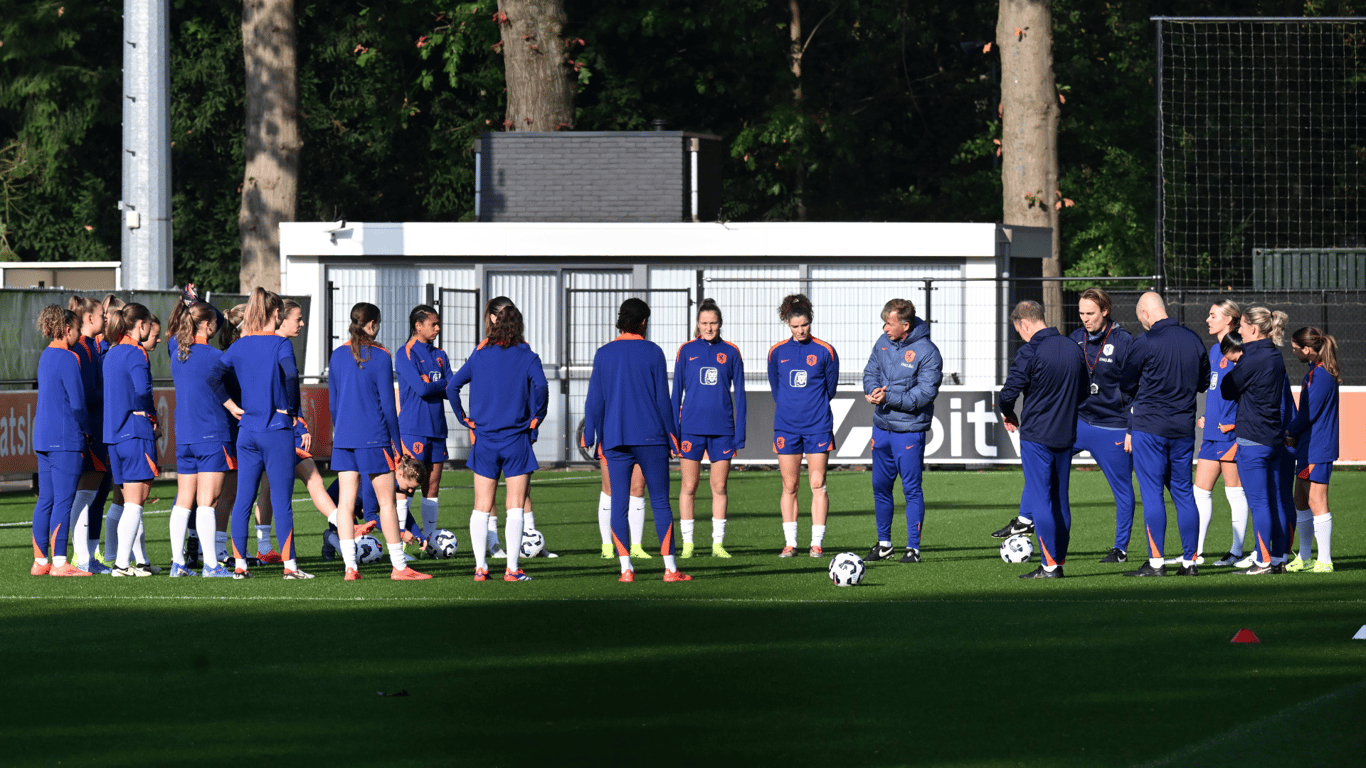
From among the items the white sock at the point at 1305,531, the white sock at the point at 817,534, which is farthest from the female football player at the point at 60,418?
the white sock at the point at 1305,531

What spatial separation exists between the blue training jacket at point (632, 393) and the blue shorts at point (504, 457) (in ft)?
1.32

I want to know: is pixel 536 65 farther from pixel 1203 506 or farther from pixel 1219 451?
pixel 1219 451

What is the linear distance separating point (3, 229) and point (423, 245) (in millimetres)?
17685

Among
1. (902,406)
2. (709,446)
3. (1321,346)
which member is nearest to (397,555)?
(709,446)

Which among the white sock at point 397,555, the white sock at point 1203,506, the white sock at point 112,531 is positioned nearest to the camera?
the white sock at point 397,555

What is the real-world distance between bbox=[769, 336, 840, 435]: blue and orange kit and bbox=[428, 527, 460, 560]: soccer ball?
255cm

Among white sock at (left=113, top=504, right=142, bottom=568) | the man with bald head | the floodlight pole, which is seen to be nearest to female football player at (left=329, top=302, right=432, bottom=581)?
white sock at (left=113, top=504, right=142, bottom=568)

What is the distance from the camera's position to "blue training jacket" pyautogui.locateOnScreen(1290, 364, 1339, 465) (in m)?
12.1

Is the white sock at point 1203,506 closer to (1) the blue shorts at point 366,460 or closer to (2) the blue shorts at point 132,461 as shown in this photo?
(1) the blue shorts at point 366,460

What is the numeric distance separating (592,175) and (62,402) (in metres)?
15.7

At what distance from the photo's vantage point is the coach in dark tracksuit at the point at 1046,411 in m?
11.4

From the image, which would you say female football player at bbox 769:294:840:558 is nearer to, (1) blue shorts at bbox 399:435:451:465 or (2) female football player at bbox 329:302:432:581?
(1) blue shorts at bbox 399:435:451:465

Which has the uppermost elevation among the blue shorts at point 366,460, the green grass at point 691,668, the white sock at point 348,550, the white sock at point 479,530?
the blue shorts at point 366,460

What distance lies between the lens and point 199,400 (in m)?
11.7
